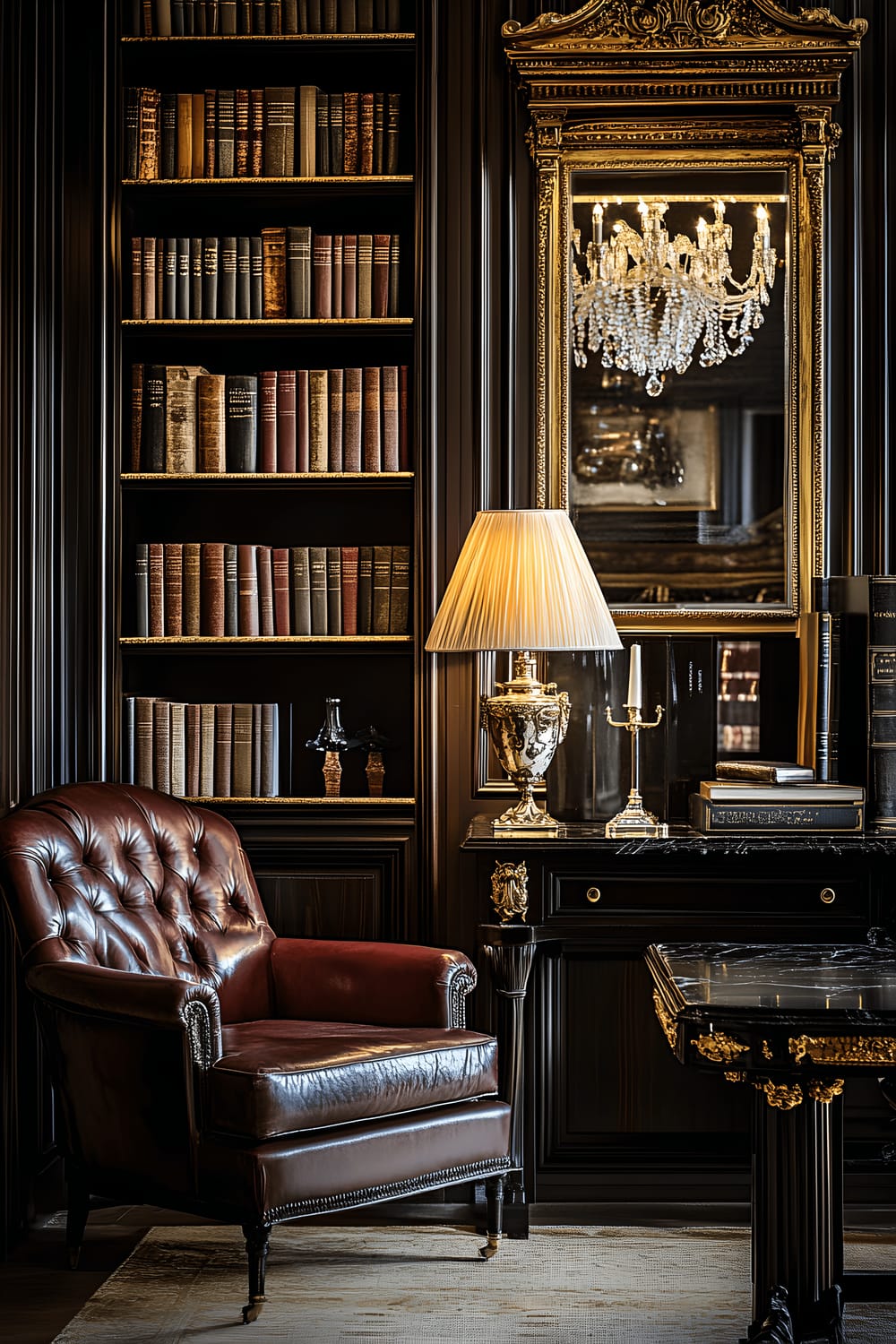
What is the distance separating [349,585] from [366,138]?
1.14m

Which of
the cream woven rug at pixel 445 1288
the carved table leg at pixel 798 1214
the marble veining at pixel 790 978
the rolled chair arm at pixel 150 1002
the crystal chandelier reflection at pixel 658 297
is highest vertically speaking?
the crystal chandelier reflection at pixel 658 297

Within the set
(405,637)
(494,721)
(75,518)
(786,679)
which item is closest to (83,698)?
(75,518)

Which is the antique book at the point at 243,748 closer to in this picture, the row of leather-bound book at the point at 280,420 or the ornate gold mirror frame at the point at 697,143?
the row of leather-bound book at the point at 280,420

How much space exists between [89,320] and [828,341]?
191cm

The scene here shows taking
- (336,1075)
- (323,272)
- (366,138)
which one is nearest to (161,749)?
(336,1075)

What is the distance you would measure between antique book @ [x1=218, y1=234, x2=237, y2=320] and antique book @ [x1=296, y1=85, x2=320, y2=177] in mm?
254

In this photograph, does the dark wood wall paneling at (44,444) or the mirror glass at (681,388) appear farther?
the mirror glass at (681,388)

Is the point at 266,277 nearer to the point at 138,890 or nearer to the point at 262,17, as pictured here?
the point at 262,17

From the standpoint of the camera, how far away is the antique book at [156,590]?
372cm

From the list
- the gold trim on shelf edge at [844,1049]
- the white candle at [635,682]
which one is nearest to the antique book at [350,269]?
the white candle at [635,682]

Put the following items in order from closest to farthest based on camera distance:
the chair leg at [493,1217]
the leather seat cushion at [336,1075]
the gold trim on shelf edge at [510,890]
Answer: the leather seat cushion at [336,1075], the chair leg at [493,1217], the gold trim on shelf edge at [510,890]

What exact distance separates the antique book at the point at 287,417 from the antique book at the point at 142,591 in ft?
1.34

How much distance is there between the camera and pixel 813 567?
12.2 ft

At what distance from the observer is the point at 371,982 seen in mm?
3289
